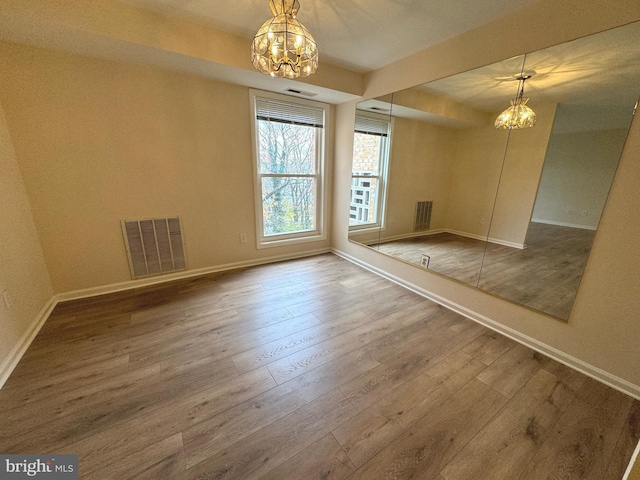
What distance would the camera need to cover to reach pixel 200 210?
2.81 m

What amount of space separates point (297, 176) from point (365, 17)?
188cm

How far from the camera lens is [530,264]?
6.41 ft

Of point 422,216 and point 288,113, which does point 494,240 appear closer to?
point 422,216

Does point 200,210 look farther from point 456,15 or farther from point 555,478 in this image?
point 555,478

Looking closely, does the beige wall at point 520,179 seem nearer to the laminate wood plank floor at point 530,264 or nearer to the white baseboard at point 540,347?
the laminate wood plank floor at point 530,264

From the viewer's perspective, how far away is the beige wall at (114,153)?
77.8 inches

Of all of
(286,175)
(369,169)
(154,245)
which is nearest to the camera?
(154,245)

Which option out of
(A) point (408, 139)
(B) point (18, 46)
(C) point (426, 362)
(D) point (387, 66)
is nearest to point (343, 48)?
(D) point (387, 66)

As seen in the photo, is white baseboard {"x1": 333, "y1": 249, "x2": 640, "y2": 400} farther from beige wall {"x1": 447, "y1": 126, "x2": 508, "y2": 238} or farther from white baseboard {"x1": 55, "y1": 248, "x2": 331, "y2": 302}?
white baseboard {"x1": 55, "y1": 248, "x2": 331, "y2": 302}

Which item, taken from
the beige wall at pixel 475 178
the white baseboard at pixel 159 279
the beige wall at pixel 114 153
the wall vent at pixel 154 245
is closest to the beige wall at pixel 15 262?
the beige wall at pixel 114 153

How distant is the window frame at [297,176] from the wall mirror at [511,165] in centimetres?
67

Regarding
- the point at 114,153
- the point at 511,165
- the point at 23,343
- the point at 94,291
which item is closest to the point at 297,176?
the point at 114,153

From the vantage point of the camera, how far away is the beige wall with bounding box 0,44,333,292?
1976 millimetres

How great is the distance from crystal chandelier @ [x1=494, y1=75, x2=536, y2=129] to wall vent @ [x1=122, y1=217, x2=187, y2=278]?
3.27 metres
